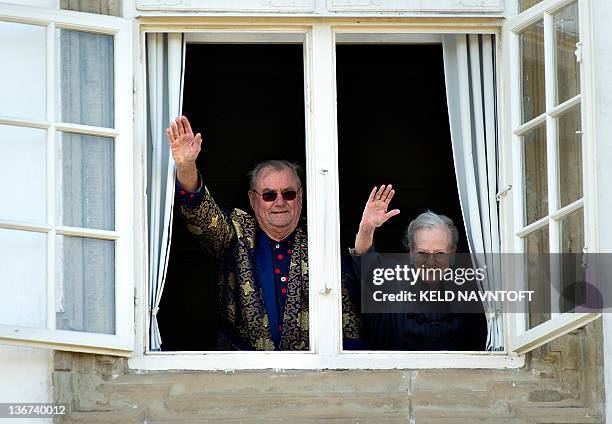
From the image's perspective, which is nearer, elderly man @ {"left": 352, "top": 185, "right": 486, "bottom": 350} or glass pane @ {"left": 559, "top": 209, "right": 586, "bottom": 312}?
glass pane @ {"left": 559, "top": 209, "right": 586, "bottom": 312}

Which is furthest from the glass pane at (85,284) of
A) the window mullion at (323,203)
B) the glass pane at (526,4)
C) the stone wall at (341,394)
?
the glass pane at (526,4)

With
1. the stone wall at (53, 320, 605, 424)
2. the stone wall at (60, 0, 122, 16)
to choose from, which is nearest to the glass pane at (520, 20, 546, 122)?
the stone wall at (53, 320, 605, 424)

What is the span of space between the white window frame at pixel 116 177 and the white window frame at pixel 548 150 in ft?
4.79

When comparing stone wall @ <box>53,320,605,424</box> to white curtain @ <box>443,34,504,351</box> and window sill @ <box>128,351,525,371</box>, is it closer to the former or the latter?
window sill @ <box>128,351,525,371</box>

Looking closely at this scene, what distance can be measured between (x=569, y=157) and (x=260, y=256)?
1502 mm

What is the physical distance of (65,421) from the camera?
21.5ft

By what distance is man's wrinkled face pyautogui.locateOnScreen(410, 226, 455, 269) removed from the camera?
7.59m

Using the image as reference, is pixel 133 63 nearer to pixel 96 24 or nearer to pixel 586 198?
pixel 96 24

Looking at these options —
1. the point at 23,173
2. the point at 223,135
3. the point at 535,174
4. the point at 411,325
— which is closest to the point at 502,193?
the point at 535,174

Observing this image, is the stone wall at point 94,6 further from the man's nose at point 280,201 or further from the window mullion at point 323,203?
the man's nose at point 280,201

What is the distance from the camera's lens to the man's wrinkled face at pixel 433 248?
24.9ft

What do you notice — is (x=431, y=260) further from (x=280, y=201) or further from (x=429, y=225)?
(x=280, y=201)

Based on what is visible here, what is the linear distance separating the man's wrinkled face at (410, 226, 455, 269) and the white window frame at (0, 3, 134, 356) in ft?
4.71

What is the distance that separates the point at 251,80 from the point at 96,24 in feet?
8.16
